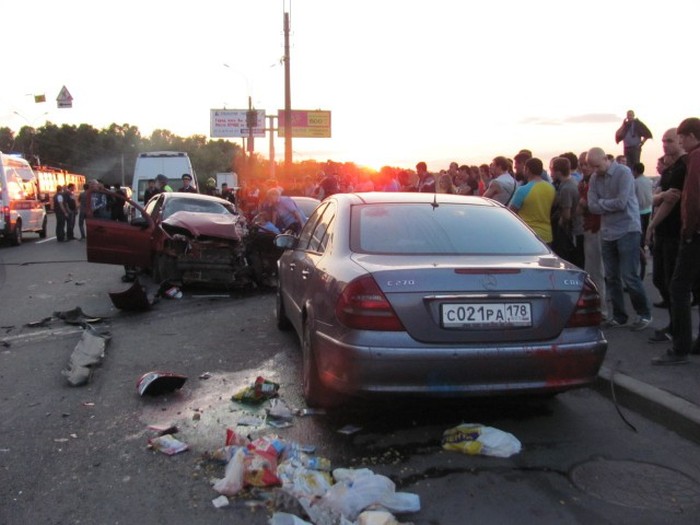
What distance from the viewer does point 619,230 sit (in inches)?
247

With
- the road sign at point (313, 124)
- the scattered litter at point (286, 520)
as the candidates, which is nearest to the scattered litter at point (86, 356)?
the scattered litter at point (286, 520)

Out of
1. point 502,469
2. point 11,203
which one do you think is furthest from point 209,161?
point 502,469

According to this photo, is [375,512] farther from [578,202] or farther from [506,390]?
[578,202]

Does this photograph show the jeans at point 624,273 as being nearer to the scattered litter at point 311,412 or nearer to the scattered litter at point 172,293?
the scattered litter at point 311,412

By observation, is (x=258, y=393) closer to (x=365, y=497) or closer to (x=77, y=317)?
(x=365, y=497)

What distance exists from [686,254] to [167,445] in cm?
401

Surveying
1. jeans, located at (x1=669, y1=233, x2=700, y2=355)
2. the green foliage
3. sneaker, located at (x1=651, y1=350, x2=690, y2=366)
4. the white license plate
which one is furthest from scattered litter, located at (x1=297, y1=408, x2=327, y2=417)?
the green foliage

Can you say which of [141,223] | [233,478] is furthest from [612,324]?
[141,223]

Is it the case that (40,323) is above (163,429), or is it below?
below

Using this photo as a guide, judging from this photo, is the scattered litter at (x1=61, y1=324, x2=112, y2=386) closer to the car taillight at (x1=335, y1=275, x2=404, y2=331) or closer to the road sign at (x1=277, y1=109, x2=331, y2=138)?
the car taillight at (x1=335, y1=275, x2=404, y2=331)

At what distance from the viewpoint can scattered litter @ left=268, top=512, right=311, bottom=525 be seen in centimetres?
283

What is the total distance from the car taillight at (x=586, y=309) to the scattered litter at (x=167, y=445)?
2401mm

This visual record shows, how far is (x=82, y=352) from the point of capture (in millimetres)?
5938

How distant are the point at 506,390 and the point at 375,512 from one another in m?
1.23
